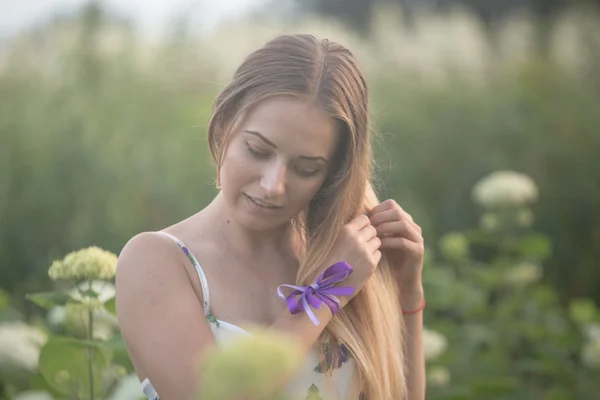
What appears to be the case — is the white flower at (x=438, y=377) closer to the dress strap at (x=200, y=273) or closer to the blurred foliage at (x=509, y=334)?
the blurred foliage at (x=509, y=334)

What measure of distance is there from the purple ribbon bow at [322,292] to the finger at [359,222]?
89mm

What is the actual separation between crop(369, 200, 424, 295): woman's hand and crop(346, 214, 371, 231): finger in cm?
5

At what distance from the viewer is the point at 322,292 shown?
1.61 metres

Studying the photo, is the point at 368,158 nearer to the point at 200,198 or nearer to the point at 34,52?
the point at 200,198

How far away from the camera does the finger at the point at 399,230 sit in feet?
5.82

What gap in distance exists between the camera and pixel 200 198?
4215 mm

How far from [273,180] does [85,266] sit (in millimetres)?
380

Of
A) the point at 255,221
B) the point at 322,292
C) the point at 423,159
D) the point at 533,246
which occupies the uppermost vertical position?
the point at 423,159

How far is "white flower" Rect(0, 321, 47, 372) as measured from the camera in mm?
2443

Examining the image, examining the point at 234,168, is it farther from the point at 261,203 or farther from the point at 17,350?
the point at 17,350

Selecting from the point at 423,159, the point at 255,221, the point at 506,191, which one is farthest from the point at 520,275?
the point at 255,221

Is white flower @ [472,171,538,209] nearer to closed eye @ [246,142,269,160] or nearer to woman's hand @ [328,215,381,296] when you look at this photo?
woman's hand @ [328,215,381,296]

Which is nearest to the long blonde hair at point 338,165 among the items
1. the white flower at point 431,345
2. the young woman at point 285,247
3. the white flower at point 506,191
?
the young woman at point 285,247

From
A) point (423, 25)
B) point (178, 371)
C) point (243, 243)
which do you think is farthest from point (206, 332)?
point (423, 25)
